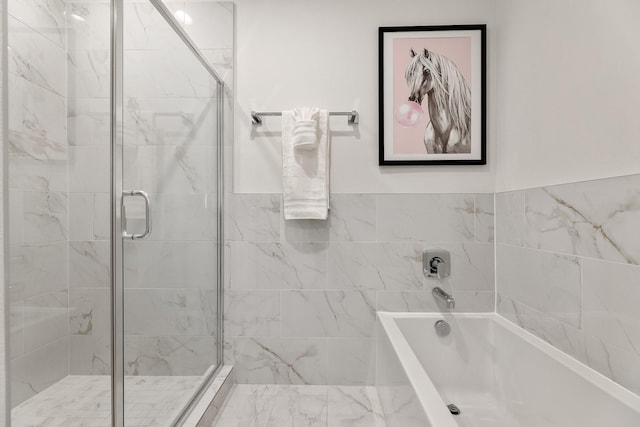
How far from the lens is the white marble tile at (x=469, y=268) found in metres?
1.93

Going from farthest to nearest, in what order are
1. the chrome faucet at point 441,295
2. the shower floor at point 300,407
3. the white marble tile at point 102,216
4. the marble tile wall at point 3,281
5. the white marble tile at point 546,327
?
1. the chrome faucet at point 441,295
2. the shower floor at point 300,407
3. the white marble tile at point 546,327
4. the white marble tile at point 102,216
5. the marble tile wall at point 3,281

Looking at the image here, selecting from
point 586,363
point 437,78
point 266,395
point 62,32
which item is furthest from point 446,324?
point 62,32

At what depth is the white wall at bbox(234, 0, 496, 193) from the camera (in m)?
1.93

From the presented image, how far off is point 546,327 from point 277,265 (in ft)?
4.23

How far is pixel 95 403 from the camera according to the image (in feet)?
3.05

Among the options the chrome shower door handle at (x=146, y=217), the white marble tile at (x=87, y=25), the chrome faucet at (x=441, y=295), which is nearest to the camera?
the white marble tile at (x=87, y=25)

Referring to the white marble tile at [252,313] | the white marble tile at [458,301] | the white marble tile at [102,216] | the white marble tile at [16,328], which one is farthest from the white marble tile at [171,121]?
the white marble tile at [458,301]

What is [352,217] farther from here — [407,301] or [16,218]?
[16,218]

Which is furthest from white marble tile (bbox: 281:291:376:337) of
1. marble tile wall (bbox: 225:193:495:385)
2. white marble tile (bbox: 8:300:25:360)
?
white marble tile (bbox: 8:300:25:360)

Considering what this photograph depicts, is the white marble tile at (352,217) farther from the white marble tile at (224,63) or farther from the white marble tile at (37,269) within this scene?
the white marble tile at (37,269)

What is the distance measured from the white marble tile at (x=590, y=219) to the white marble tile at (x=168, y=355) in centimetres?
155

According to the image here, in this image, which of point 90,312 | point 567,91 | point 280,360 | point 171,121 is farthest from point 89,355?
point 567,91

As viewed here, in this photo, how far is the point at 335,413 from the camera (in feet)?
5.55

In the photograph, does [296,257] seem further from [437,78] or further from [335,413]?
[437,78]
